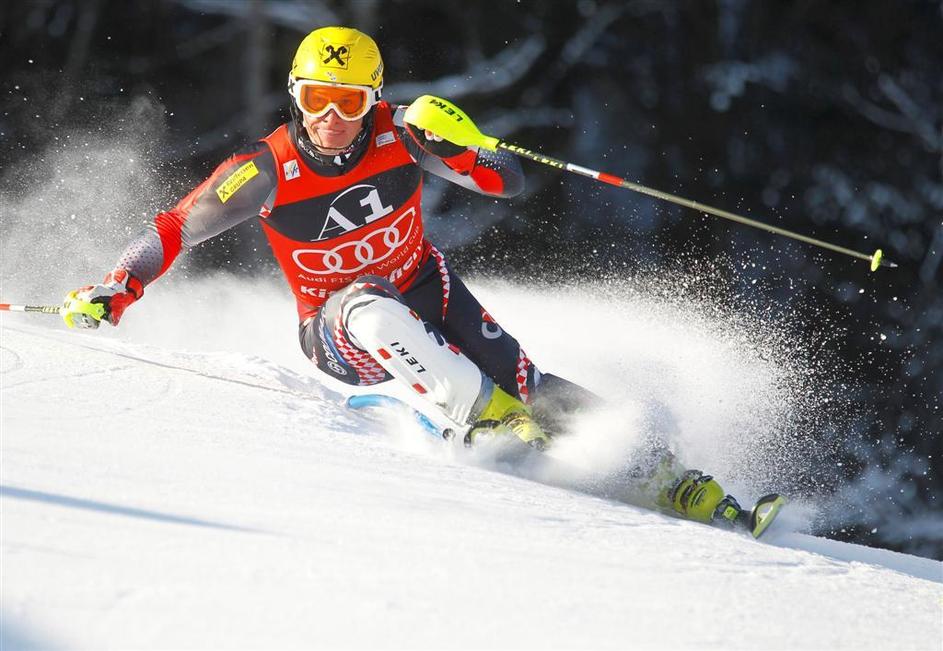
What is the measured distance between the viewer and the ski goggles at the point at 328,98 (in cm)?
273

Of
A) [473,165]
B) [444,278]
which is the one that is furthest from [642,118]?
[473,165]

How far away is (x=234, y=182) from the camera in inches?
109

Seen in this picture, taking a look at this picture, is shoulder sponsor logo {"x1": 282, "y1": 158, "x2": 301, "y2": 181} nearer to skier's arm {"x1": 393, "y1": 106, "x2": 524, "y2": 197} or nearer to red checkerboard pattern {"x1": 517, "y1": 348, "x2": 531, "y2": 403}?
skier's arm {"x1": 393, "y1": 106, "x2": 524, "y2": 197}

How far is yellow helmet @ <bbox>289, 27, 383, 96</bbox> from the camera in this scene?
2705 mm

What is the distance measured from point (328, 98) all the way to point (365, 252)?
0.44m

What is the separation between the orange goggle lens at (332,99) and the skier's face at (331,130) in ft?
0.05

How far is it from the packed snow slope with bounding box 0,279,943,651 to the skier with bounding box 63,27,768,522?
16cm

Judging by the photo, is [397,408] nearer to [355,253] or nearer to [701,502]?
[355,253]

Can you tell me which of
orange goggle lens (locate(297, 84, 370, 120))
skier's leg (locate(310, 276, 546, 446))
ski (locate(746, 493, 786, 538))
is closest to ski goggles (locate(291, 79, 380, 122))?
orange goggle lens (locate(297, 84, 370, 120))

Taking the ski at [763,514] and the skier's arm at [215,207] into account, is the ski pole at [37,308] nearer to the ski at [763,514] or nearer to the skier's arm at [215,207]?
the skier's arm at [215,207]

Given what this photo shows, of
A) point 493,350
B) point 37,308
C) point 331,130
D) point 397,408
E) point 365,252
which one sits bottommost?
point 37,308

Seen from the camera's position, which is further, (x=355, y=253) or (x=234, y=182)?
(x=355, y=253)

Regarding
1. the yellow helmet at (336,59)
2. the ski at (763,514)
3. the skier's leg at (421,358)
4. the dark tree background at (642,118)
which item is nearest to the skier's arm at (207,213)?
the yellow helmet at (336,59)

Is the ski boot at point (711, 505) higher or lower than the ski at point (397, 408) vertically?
higher
